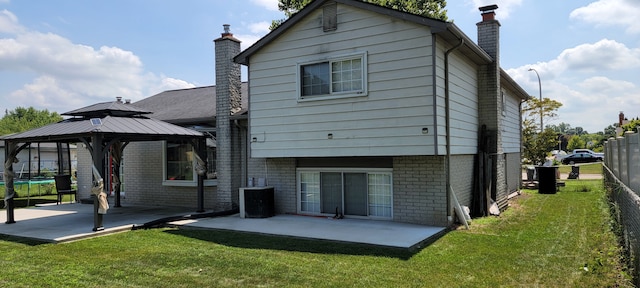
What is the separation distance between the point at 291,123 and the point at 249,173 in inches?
99.6

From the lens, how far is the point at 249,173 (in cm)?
1218

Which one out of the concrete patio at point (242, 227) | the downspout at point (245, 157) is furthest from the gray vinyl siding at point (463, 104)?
the downspout at point (245, 157)

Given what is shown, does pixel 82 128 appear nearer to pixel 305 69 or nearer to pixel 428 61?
pixel 305 69

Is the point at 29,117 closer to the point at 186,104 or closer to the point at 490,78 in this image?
the point at 186,104

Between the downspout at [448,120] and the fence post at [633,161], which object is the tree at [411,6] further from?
the fence post at [633,161]

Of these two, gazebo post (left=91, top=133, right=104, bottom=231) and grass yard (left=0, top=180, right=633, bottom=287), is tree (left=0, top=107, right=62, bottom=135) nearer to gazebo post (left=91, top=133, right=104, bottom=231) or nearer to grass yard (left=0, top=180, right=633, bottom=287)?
gazebo post (left=91, top=133, right=104, bottom=231)

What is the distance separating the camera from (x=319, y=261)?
6547 mm

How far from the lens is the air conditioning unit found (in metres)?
10.9

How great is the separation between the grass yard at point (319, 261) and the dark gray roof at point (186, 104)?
479cm

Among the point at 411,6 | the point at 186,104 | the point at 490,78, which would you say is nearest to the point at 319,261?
the point at 490,78

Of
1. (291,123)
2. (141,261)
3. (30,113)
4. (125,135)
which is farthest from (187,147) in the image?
(30,113)

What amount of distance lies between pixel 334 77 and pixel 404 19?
6.59 feet

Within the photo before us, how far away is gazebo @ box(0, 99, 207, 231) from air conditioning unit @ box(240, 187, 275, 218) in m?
1.61

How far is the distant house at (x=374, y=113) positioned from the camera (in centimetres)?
886
